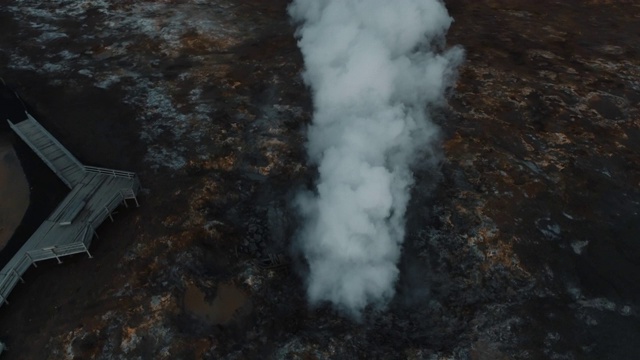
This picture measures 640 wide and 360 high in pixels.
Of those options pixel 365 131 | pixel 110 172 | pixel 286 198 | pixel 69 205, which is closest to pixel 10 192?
pixel 69 205

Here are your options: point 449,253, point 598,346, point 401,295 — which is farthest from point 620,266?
point 401,295

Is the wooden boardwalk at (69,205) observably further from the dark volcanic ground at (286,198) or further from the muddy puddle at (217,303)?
the muddy puddle at (217,303)

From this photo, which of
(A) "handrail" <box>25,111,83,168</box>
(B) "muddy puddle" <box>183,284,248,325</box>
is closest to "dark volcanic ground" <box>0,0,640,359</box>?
(B) "muddy puddle" <box>183,284,248,325</box>

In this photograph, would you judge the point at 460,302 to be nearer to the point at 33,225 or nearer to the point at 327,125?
the point at 327,125

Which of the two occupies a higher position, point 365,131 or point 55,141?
point 365,131

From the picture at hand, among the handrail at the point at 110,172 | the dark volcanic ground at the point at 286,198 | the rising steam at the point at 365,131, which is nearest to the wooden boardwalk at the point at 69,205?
the handrail at the point at 110,172

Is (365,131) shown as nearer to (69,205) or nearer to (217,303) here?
(217,303)
